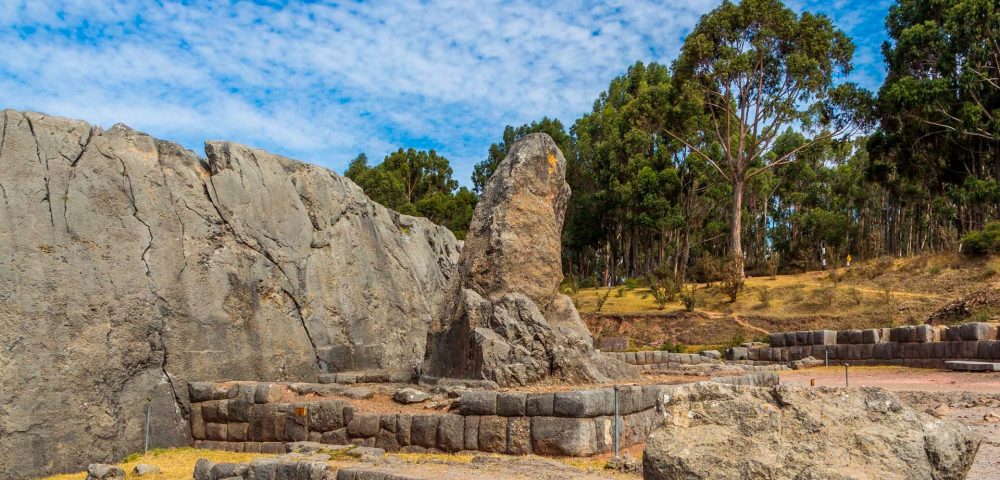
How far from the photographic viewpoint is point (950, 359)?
2044cm

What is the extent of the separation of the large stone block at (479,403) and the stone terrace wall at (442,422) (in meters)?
0.01

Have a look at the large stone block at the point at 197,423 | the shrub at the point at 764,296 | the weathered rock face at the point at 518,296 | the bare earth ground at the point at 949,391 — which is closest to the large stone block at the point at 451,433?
the weathered rock face at the point at 518,296

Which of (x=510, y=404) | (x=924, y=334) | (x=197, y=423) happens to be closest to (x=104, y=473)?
(x=197, y=423)

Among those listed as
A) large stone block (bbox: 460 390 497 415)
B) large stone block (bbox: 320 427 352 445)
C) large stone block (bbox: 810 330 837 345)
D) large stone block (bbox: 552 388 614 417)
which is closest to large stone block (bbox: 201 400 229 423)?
large stone block (bbox: 320 427 352 445)

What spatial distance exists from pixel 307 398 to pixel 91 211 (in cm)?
428

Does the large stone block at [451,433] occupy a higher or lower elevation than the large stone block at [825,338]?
lower

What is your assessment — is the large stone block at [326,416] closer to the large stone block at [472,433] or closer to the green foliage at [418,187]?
the large stone block at [472,433]

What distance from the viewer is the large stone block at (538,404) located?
30.7ft

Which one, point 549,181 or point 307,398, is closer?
point 307,398

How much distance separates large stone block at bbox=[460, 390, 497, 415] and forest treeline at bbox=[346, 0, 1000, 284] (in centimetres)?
2572

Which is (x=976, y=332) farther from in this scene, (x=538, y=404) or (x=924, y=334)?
(x=538, y=404)

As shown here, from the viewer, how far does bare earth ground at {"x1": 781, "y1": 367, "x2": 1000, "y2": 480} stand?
8.80m

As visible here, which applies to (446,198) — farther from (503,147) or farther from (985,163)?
(985,163)

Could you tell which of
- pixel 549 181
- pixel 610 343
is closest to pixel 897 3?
pixel 610 343
